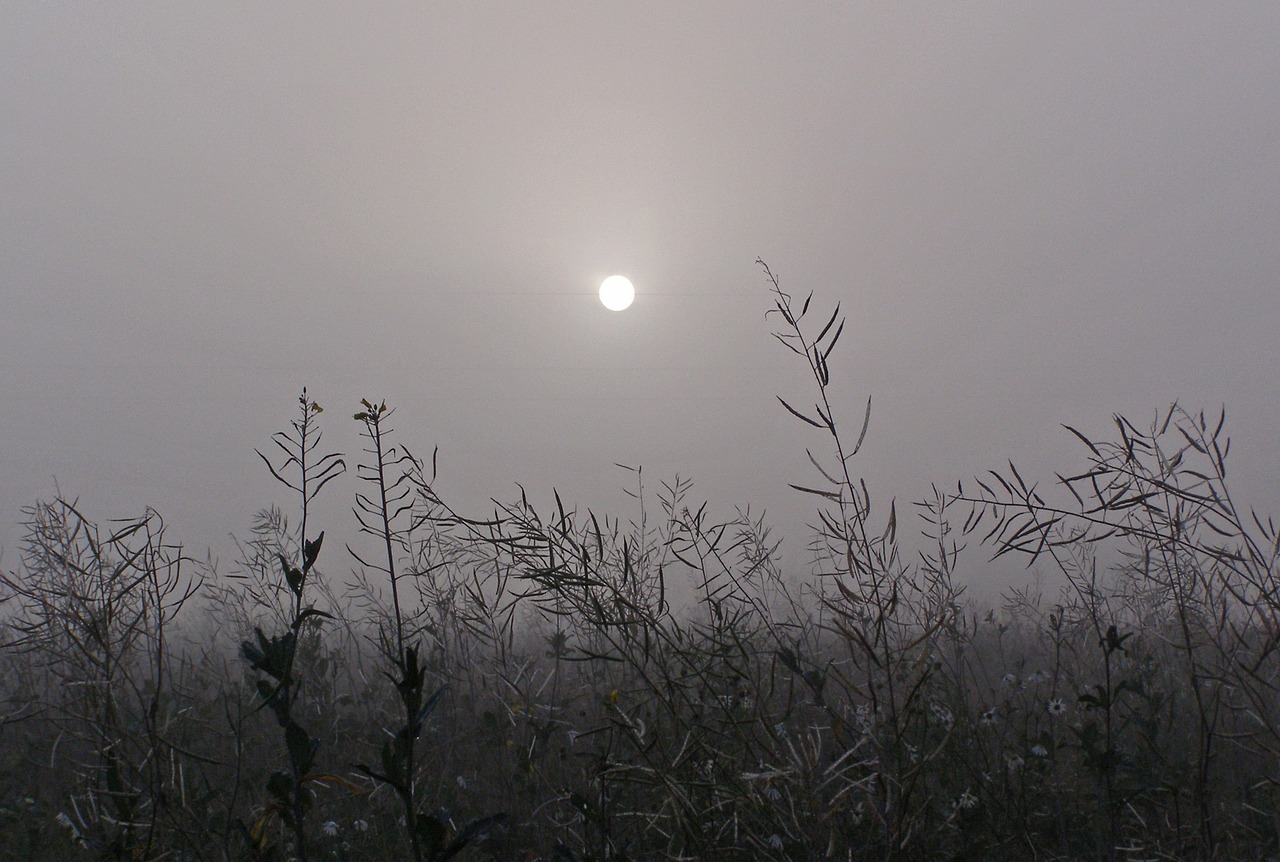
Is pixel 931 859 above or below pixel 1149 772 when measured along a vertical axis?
below

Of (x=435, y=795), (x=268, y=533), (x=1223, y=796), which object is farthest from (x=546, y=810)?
(x=1223, y=796)

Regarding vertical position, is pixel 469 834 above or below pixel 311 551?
below

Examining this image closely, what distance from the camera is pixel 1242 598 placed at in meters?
1.79

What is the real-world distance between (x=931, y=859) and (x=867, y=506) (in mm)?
1270

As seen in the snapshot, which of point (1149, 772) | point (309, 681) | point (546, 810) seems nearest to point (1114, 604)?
point (1149, 772)

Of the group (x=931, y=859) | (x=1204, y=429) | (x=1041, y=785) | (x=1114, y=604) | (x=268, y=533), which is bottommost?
(x=931, y=859)

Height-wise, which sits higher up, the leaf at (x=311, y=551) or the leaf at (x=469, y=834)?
the leaf at (x=311, y=551)

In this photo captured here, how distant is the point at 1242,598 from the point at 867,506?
0.92 metres

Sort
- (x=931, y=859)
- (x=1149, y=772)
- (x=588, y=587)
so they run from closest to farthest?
(x=588, y=587)
(x=931, y=859)
(x=1149, y=772)

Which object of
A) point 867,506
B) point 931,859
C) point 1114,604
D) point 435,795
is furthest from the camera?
point 1114,604

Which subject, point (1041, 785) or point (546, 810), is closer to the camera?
point (1041, 785)

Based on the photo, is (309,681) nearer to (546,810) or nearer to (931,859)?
(546,810)

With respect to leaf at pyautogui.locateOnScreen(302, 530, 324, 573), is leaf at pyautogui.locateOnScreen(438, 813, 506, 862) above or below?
below

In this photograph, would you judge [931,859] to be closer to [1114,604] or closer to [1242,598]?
[1242,598]
